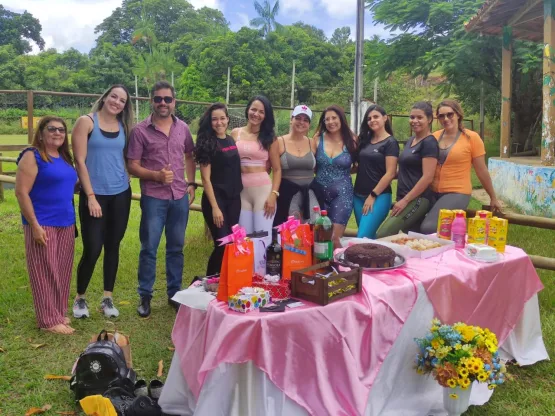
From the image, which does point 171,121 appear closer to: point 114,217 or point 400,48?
point 114,217

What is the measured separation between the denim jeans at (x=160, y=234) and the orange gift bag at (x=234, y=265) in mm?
1675

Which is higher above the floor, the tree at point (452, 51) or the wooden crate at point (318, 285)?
the tree at point (452, 51)

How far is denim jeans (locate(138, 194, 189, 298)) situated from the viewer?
154 inches

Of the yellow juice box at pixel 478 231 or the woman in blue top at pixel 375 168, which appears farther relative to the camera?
the woman in blue top at pixel 375 168

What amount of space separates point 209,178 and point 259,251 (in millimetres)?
1438

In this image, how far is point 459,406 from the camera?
8.31 feet

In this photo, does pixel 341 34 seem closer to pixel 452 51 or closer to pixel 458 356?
pixel 452 51

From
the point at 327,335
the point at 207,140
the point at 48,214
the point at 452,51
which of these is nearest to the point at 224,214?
the point at 207,140

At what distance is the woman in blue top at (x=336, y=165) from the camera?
403 cm

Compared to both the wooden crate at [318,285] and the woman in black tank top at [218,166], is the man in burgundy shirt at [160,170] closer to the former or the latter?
the woman in black tank top at [218,166]

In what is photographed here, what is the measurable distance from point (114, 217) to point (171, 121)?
859 mm

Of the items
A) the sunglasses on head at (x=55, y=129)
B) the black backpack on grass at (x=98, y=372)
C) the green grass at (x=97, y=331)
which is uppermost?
the sunglasses on head at (x=55, y=129)

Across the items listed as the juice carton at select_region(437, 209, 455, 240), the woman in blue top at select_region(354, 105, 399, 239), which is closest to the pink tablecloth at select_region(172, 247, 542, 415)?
the juice carton at select_region(437, 209, 455, 240)

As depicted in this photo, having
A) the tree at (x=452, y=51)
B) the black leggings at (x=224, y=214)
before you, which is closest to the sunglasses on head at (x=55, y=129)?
the black leggings at (x=224, y=214)
